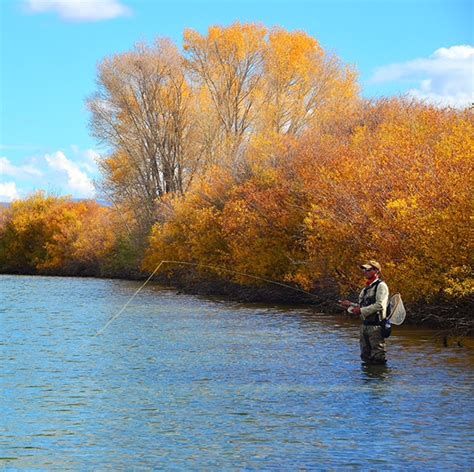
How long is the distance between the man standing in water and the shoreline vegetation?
14.9ft

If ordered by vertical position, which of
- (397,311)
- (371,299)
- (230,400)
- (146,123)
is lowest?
(230,400)

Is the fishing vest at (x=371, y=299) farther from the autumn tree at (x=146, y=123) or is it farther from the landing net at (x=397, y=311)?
the autumn tree at (x=146, y=123)

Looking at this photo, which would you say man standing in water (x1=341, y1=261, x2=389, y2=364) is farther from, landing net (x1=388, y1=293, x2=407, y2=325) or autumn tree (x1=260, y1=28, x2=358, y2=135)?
autumn tree (x1=260, y1=28, x2=358, y2=135)

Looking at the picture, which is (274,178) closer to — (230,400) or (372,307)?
A: (372,307)

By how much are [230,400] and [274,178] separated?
2478cm

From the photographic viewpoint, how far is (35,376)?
1753 cm

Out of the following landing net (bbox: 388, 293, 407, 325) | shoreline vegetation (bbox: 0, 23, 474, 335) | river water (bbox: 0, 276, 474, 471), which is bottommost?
river water (bbox: 0, 276, 474, 471)

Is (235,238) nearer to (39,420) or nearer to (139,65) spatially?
(139,65)

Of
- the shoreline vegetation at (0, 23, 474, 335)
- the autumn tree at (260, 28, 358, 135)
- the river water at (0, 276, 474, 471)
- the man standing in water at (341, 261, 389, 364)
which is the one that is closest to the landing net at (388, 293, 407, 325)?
the man standing in water at (341, 261, 389, 364)

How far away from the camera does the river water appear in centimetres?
1130

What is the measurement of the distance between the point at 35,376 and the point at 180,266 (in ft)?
111

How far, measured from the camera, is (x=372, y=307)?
16.4m

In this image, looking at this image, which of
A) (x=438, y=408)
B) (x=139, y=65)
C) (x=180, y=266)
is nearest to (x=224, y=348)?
(x=438, y=408)

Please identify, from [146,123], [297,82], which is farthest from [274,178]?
[146,123]
